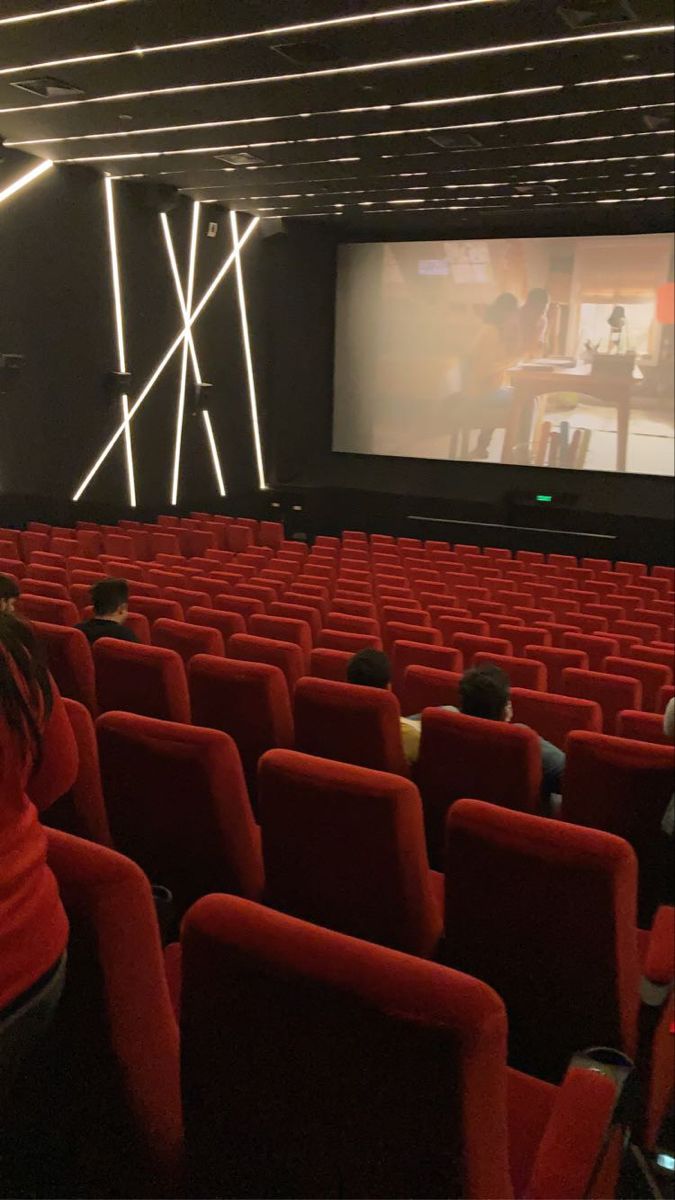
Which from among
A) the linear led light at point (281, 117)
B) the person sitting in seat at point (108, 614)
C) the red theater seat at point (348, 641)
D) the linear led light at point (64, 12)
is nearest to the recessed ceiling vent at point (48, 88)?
the linear led light at point (281, 117)

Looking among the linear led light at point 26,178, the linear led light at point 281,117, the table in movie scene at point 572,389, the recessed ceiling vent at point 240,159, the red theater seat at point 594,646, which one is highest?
the recessed ceiling vent at point 240,159

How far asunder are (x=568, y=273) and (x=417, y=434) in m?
3.45

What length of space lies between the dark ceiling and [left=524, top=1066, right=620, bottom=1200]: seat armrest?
254 inches

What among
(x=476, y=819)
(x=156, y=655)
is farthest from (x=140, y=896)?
(x=156, y=655)

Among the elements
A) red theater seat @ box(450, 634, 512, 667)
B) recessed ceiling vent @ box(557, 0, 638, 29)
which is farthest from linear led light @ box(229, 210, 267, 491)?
red theater seat @ box(450, 634, 512, 667)

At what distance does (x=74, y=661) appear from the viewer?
139 inches

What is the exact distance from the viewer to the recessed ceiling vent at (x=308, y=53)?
6.77 metres

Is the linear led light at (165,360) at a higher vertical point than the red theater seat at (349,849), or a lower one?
higher

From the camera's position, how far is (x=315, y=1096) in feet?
3.61

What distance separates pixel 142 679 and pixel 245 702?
0.42 metres

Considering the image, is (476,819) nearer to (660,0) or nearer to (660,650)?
(660,650)

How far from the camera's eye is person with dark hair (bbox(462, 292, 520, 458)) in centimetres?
1405

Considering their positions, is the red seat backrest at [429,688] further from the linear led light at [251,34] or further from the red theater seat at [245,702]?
the linear led light at [251,34]

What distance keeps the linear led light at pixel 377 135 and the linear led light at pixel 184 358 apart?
2537 millimetres
